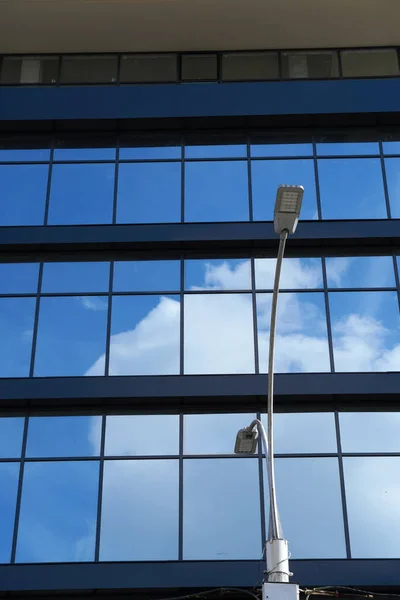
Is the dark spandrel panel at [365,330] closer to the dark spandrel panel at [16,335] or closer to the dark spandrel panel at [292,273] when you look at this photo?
the dark spandrel panel at [292,273]

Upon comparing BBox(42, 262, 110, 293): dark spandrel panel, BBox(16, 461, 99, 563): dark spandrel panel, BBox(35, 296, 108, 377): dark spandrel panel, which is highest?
BBox(42, 262, 110, 293): dark spandrel panel

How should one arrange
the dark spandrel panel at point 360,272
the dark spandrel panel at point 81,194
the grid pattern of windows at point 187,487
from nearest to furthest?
the grid pattern of windows at point 187,487, the dark spandrel panel at point 360,272, the dark spandrel panel at point 81,194

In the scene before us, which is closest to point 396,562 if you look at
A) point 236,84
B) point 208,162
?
point 208,162

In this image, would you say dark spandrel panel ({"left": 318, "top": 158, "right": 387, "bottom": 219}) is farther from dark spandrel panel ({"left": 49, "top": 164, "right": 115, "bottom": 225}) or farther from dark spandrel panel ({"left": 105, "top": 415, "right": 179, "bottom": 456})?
dark spandrel panel ({"left": 105, "top": 415, "right": 179, "bottom": 456})

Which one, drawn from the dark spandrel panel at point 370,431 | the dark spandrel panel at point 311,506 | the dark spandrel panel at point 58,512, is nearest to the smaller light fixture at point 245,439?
the dark spandrel panel at point 311,506

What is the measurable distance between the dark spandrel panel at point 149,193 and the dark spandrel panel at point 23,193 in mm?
2107

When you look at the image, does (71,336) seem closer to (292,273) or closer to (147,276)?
(147,276)

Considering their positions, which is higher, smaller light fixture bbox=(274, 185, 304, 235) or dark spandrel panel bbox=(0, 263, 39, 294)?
dark spandrel panel bbox=(0, 263, 39, 294)

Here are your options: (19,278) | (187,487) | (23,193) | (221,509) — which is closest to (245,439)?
(221,509)

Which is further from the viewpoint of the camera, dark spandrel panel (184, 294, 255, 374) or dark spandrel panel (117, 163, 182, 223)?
dark spandrel panel (117, 163, 182, 223)

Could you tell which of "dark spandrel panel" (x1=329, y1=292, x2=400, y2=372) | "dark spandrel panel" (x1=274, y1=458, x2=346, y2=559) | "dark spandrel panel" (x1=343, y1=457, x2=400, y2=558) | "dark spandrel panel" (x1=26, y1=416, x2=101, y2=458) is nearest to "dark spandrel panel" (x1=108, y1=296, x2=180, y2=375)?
"dark spandrel panel" (x1=26, y1=416, x2=101, y2=458)

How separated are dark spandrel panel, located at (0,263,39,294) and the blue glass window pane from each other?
13.8 ft

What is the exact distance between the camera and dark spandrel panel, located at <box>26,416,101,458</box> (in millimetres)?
19672

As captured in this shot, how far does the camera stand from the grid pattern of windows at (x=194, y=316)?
68.1 ft
